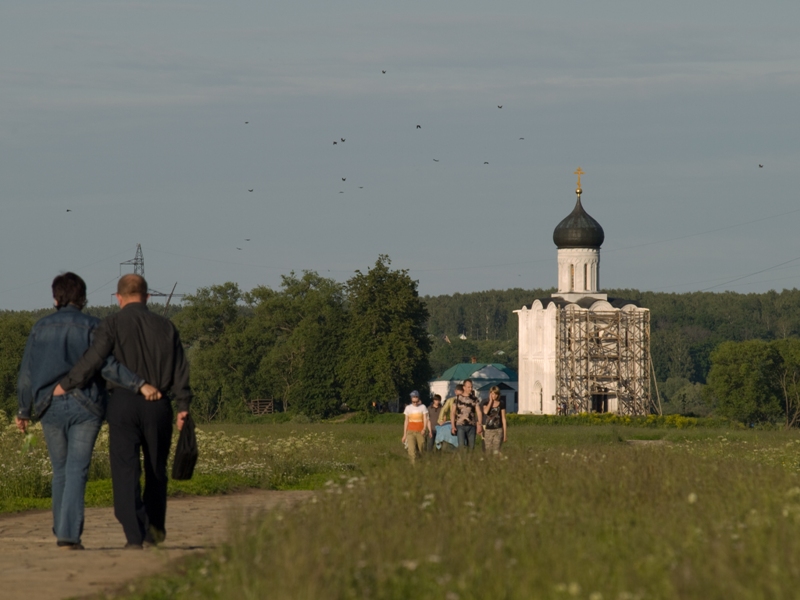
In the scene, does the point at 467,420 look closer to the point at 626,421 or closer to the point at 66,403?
the point at 66,403

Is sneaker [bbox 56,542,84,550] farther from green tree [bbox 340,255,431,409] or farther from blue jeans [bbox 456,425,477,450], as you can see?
green tree [bbox 340,255,431,409]

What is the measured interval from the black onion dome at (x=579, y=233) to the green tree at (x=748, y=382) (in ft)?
46.8

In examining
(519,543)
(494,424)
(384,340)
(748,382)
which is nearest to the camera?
(519,543)

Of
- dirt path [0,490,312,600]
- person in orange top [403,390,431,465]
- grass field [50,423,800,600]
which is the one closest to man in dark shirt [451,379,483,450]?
person in orange top [403,390,431,465]

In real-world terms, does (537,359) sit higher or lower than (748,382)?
higher

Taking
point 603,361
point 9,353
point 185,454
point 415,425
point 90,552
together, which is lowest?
point 90,552

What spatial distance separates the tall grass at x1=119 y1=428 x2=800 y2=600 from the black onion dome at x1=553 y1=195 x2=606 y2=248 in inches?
2795

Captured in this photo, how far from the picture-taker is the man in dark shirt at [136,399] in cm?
970

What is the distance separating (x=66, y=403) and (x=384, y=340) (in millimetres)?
67388

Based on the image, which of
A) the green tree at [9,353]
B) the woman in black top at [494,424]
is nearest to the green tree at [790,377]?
the green tree at [9,353]

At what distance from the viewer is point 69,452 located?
980 centimetres

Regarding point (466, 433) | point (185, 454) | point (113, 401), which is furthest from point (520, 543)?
point (466, 433)

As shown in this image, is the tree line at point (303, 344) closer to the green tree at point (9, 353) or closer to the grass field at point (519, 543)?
the green tree at point (9, 353)

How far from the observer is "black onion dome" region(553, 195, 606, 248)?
81.4 m
